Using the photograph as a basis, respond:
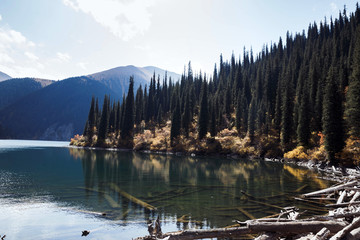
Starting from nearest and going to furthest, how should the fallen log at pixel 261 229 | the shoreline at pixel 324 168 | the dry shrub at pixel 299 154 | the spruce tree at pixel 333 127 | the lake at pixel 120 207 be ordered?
the fallen log at pixel 261 229 < the lake at pixel 120 207 < the shoreline at pixel 324 168 < the spruce tree at pixel 333 127 < the dry shrub at pixel 299 154

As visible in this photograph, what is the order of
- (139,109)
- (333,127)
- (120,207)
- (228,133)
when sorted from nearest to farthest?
(120,207) < (333,127) < (228,133) < (139,109)

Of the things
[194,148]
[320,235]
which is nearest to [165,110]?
[194,148]

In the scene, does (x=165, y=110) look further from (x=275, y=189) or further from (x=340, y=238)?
(x=340, y=238)

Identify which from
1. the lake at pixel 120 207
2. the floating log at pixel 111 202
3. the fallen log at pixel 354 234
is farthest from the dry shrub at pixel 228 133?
the fallen log at pixel 354 234

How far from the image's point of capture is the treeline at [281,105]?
4059 centimetres

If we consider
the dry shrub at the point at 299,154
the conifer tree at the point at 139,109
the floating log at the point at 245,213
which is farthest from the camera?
the conifer tree at the point at 139,109

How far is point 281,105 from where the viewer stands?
72.1m

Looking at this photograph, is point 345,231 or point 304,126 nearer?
point 345,231

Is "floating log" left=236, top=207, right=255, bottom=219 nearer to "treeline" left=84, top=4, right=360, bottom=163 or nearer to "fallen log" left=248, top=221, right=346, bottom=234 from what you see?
"fallen log" left=248, top=221, right=346, bottom=234

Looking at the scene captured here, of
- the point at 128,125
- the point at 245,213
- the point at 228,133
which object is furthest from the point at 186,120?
the point at 245,213

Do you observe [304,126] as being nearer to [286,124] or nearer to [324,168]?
[286,124]

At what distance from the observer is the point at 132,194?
58.7 feet

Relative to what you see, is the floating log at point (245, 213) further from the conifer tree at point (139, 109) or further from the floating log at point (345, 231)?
the conifer tree at point (139, 109)

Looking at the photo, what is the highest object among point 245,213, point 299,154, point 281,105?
point 281,105
